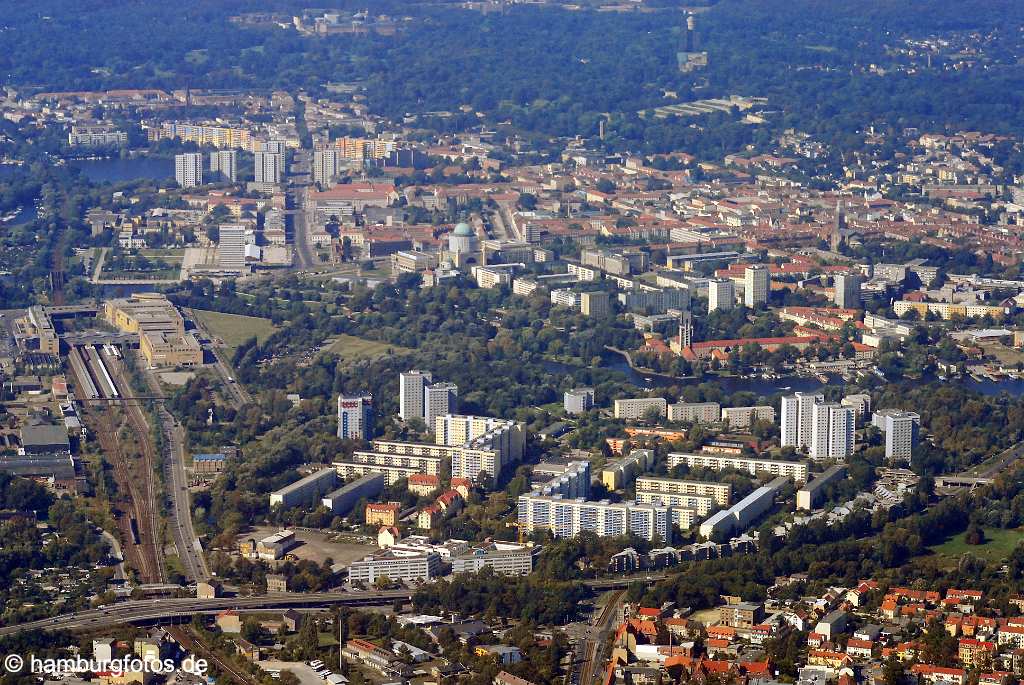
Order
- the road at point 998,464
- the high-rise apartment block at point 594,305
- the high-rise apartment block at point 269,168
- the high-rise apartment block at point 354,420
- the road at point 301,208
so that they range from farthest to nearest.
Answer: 1. the high-rise apartment block at point 269,168
2. the road at point 301,208
3. the high-rise apartment block at point 594,305
4. the high-rise apartment block at point 354,420
5. the road at point 998,464

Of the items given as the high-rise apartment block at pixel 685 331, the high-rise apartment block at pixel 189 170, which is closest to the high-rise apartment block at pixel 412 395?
the high-rise apartment block at pixel 685 331

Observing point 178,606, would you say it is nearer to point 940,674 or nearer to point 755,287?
point 940,674

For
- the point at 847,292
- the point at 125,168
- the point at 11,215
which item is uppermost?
the point at 847,292

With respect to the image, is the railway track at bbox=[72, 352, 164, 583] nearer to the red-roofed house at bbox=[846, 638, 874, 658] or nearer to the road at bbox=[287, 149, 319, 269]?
the red-roofed house at bbox=[846, 638, 874, 658]

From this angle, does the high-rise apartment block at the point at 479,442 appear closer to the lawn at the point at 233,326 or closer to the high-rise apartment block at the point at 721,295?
the lawn at the point at 233,326

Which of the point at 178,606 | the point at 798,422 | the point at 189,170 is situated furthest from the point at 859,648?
the point at 189,170

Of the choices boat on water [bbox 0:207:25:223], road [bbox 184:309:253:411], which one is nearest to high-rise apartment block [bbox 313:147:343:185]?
boat on water [bbox 0:207:25:223]

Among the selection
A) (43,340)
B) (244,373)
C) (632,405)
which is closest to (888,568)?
(632,405)
